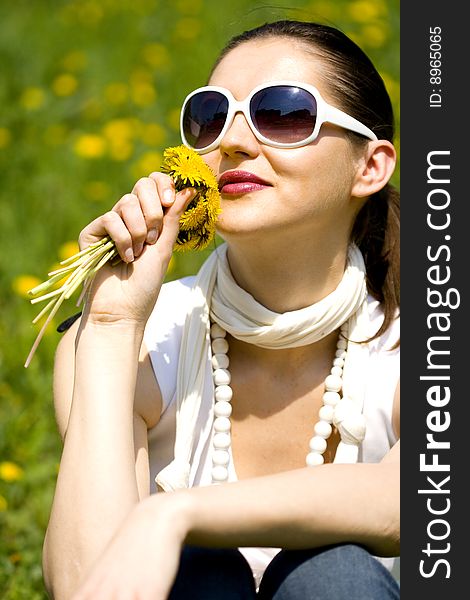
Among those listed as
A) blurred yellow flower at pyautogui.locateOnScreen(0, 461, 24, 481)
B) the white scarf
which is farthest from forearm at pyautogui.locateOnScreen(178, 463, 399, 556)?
blurred yellow flower at pyautogui.locateOnScreen(0, 461, 24, 481)

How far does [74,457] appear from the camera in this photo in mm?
2070

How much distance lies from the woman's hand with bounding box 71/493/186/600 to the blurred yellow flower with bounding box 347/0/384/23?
486 centimetres

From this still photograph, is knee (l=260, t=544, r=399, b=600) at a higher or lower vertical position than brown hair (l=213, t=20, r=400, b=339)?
lower

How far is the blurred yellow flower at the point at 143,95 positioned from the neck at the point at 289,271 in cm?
305

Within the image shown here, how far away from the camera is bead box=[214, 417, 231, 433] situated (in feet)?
8.19

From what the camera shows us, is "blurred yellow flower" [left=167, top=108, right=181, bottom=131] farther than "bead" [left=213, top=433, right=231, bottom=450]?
Yes

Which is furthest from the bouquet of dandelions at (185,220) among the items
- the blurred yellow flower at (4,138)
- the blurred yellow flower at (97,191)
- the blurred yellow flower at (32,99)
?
the blurred yellow flower at (32,99)

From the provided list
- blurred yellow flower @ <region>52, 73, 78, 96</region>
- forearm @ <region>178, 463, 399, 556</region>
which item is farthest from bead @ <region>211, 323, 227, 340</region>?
blurred yellow flower @ <region>52, 73, 78, 96</region>

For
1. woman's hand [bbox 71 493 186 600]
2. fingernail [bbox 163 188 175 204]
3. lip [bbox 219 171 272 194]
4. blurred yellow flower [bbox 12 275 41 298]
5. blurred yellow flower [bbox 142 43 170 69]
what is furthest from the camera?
blurred yellow flower [bbox 142 43 170 69]

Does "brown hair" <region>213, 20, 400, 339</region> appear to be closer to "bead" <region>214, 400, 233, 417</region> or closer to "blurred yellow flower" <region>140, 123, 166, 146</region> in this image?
"bead" <region>214, 400, 233, 417</region>

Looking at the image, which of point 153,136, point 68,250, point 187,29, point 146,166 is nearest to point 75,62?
point 187,29

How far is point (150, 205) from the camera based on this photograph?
2111mm

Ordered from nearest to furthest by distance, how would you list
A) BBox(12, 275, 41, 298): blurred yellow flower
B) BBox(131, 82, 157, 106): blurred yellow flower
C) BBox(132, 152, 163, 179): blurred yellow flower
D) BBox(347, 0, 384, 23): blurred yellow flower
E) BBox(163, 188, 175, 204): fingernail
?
BBox(163, 188, 175, 204): fingernail, BBox(12, 275, 41, 298): blurred yellow flower, BBox(132, 152, 163, 179): blurred yellow flower, BBox(131, 82, 157, 106): blurred yellow flower, BBox(347, 0, 384, 23): blurred yellow flower

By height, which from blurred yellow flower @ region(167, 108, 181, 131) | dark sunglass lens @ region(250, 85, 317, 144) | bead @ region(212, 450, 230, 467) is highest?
blurred yellow flower @ region(167, 108, 181, 131)
